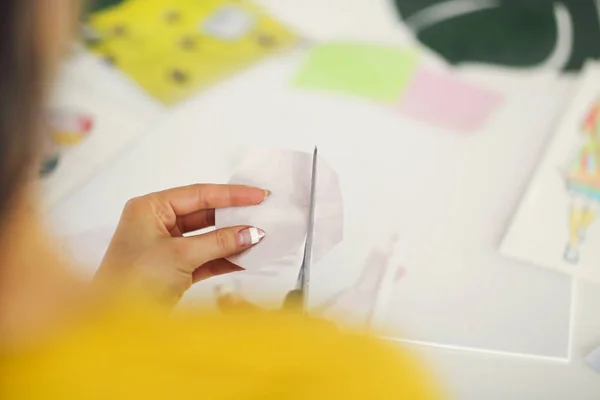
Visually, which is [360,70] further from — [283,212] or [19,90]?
[19,90]

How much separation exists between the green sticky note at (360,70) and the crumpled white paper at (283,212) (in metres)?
0.16

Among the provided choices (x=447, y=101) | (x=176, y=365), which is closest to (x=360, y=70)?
(x=447, y=101)

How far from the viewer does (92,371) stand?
37 cm

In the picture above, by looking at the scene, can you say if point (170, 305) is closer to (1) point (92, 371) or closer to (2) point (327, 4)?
(1) point (92, 371)

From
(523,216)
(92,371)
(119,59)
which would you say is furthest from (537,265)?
(119,59)

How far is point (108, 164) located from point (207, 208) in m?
0.17

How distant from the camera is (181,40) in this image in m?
0.77

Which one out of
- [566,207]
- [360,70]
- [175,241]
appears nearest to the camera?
[175,241]

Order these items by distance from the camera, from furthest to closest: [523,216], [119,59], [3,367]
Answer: [119,59] → [523,216] → [3,367]

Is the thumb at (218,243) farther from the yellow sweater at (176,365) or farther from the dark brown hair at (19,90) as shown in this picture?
the dark brown hair at (19,90)

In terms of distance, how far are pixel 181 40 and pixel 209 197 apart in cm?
30

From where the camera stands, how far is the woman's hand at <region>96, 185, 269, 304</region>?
0.51m

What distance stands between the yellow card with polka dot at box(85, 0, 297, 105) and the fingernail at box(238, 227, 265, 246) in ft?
0.80

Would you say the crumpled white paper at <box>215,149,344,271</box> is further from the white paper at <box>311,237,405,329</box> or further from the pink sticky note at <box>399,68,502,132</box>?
the pink sticky note at <box>399,68,502,132</box>
